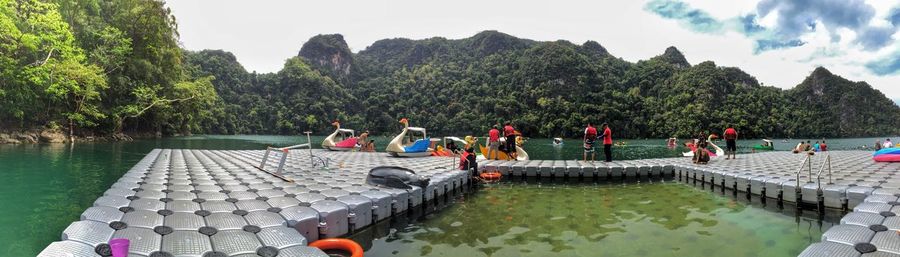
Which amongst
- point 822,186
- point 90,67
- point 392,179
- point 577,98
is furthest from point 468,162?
point 577,98

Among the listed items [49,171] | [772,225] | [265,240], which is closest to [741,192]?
[772,225]

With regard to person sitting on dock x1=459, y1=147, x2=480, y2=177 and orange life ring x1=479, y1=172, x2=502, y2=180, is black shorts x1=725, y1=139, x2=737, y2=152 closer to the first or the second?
orange life ring x1=479, y1=172, x2=502, y2=180

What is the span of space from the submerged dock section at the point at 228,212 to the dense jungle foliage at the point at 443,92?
110 ft

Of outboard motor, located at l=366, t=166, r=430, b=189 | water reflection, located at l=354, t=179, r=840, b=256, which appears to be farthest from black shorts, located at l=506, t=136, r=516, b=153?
outboard motor, located at l=366, t=166, r=430, b=189

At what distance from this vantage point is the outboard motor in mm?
9602

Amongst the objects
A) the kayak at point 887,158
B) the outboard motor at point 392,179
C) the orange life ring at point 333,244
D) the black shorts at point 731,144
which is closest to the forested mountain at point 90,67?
the outboard motor at point 392,179

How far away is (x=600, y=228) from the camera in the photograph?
8.41 m

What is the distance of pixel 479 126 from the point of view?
111 metres

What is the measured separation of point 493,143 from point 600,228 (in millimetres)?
11316

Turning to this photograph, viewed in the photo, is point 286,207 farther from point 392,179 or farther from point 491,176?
point 491,176

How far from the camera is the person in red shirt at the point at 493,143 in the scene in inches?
756

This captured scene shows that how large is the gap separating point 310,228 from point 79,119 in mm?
37148

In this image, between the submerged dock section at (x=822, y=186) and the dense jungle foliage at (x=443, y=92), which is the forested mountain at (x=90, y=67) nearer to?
the dense jungle foliage at (x=443, y=92)

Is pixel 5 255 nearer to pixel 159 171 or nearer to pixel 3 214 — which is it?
pixel 3 214
